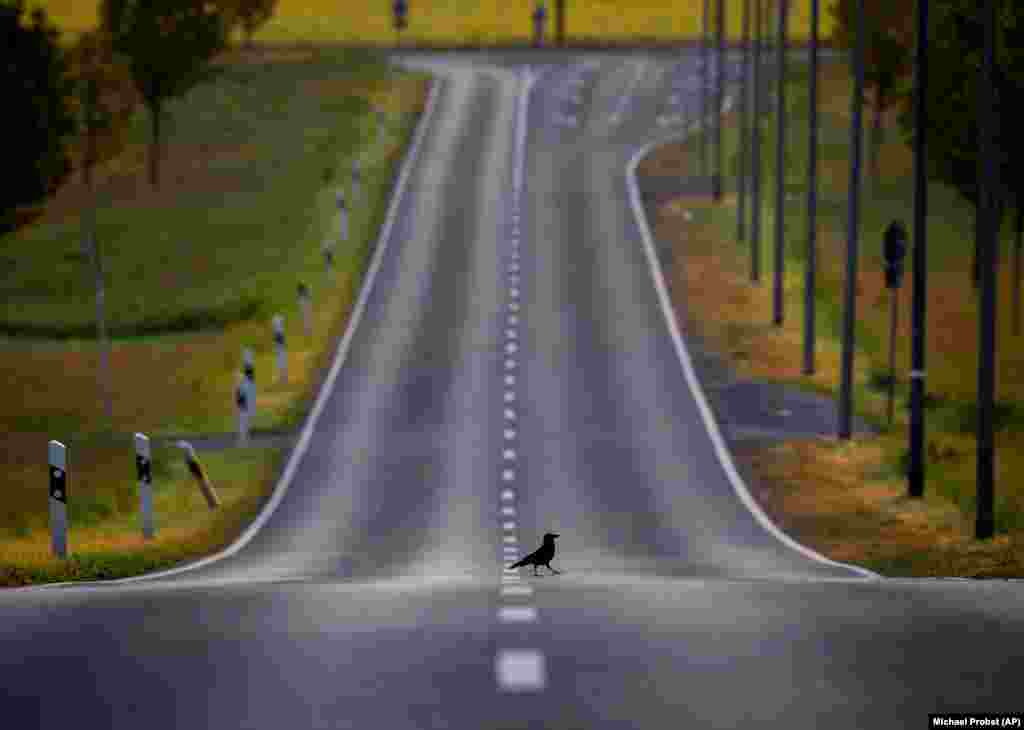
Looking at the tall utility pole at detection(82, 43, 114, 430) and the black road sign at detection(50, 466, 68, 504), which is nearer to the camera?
the black road sign at detection(50, 466, 68, 504)

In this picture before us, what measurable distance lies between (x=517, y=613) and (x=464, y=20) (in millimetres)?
164828

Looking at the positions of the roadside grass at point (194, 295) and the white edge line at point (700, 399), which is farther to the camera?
the roadside grass at point (194, 295)

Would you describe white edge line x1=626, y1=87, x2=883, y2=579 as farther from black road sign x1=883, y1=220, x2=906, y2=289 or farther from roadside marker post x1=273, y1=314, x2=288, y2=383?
roadside marker post x1=273, y1=314, x2=288, y2=383

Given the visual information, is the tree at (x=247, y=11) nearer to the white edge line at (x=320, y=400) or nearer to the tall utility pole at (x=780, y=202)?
the white edge line at (x=320, y=400)

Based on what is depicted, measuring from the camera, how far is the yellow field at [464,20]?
519ft

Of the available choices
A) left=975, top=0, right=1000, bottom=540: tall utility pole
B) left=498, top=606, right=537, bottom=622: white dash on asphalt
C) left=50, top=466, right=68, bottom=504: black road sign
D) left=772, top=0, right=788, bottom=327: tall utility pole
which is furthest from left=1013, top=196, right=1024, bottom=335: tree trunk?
left=498, top=606, right=537, bottom=622: white dash on asphalt

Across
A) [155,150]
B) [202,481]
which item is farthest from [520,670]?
[155,150]

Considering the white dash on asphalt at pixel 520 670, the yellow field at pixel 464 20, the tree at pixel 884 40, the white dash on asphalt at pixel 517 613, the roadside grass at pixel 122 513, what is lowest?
the roadside grass at pixel 122 513

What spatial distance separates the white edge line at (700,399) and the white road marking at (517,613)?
8.91 m

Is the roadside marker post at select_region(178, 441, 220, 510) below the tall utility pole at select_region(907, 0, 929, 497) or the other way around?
below

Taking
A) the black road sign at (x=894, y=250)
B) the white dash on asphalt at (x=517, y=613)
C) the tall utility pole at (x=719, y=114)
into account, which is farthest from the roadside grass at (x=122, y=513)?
the tall utility pole at (x=719, y=114)

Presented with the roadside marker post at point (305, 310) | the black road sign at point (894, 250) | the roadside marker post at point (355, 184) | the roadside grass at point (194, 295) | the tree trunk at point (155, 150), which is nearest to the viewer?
the roadside grass at point (194, 295)

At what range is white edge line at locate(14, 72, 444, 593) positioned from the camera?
68.9 feet

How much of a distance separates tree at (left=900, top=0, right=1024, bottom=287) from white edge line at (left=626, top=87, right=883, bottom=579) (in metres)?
8.18
